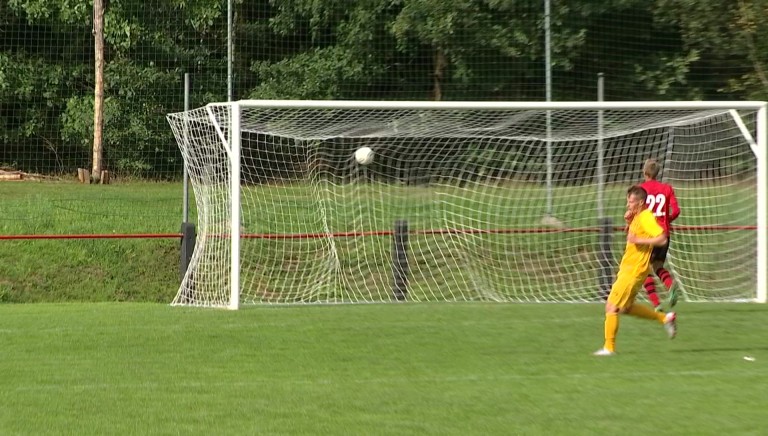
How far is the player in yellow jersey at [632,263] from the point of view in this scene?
9.19m

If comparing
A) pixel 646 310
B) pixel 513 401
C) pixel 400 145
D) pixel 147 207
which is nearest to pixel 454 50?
pixel 400 145

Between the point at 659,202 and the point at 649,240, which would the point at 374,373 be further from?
the point at 659,202

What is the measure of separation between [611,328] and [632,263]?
61cm

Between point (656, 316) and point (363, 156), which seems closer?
point (656, 316)

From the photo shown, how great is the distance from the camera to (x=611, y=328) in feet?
30.2

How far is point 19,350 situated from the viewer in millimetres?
9664

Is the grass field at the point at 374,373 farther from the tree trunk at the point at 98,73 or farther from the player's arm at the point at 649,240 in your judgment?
the tree trunk at the point at 98,73

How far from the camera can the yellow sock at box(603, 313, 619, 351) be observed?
30.1ft

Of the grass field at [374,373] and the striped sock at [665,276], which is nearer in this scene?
the grass field at [374,373]

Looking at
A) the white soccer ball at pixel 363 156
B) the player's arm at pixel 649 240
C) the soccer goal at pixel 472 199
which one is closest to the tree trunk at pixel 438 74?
the soccer goal at pixel 472 199

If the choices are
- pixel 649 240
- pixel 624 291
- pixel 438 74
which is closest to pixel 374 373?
pixel 624 291

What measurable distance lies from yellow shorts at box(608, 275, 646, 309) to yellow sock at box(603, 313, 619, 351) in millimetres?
106

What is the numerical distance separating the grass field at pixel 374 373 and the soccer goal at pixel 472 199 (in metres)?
2.23

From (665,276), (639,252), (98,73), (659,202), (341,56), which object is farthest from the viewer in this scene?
(98,73)
